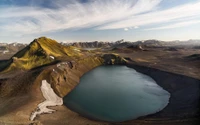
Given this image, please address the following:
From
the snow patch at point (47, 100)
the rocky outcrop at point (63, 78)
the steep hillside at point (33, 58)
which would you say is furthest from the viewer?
the steep hillside at point (33, 58)

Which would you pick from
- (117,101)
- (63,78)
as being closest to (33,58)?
(63,78)

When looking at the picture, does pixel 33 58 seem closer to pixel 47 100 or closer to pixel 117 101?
pixel 47 100

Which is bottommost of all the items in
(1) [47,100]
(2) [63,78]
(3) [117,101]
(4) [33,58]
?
(3) [117,101]

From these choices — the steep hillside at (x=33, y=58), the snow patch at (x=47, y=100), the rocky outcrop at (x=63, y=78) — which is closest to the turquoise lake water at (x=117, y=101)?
the rocky outcrop at (x=63, y=78)

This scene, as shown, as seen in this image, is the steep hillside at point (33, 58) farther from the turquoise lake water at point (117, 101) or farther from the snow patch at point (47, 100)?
the snow patch at point (47, 100)

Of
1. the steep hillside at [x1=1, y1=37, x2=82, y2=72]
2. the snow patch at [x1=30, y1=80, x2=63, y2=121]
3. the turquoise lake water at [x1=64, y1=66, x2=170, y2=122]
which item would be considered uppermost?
the steep hillside at [x1=1, y1=37, x2=82, y2=72]

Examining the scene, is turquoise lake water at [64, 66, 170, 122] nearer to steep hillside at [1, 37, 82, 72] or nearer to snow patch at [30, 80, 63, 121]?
snow patch at [30, 80, 63, 121]

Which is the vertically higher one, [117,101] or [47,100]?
[47,100]

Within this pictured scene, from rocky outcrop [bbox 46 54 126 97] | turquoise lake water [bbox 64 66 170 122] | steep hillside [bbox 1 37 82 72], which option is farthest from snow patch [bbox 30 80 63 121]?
steep hillside [bbox 1 37 82 72]
